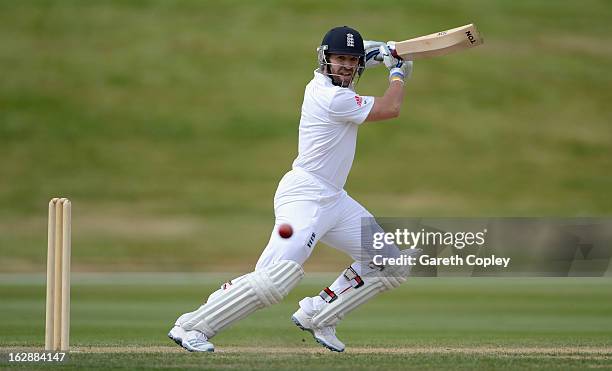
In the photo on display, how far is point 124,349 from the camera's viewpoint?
5.25 meters

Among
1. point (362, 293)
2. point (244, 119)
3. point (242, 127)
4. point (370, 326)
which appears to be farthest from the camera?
point (244, 119)

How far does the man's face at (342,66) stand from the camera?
4953mm

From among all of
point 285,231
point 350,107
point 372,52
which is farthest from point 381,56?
point 285,231

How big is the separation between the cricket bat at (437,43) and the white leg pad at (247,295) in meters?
1.05

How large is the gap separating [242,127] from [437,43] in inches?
610

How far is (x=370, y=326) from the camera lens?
8047 mm

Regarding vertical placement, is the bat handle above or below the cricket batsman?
above

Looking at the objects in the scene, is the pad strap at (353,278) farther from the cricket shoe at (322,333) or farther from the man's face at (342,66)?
the man's face at (342,66)

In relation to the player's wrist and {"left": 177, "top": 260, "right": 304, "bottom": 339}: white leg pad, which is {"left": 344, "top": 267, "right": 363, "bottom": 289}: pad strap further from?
the player's wrist

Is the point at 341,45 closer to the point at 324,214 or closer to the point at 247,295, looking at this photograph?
the point at 324,214

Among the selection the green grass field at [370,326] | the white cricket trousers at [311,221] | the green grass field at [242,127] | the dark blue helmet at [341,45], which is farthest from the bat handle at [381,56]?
the green grass field at [242,127]

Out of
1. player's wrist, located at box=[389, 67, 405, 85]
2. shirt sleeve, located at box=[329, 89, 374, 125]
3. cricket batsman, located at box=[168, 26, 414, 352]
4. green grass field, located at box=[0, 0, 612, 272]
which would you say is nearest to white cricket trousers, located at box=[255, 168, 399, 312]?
cricket batsman, located at box=[168, 26, 414, 352]

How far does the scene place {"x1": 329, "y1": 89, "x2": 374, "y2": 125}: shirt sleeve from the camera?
4.83 meters

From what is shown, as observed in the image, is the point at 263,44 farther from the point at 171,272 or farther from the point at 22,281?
the point at 22,281
